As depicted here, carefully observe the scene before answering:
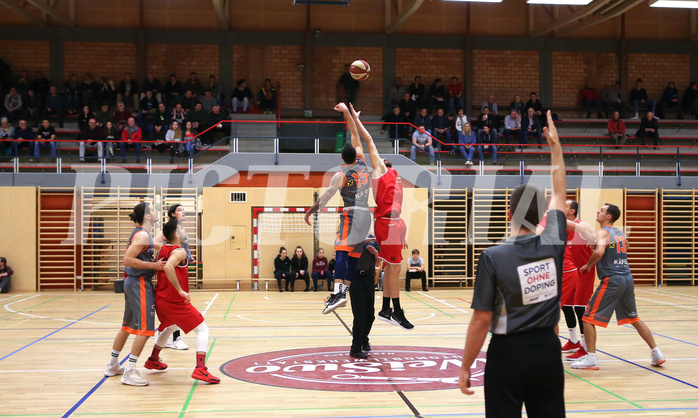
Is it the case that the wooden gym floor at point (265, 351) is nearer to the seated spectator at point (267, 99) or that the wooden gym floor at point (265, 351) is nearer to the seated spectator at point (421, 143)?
the seated spectator at point (421, 143)

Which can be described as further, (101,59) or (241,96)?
(101,59)

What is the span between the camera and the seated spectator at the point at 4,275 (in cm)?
1697

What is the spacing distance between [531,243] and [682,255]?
18577 mm

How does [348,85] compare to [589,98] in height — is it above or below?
above

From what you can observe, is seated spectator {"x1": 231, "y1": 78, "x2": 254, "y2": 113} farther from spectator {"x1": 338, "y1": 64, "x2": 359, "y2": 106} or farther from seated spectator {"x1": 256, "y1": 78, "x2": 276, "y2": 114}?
spectator {"x1": 338, "y1": 64, "x2": 359, "y2": 106}

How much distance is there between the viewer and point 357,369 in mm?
7586

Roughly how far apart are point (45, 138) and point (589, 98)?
64.8ft

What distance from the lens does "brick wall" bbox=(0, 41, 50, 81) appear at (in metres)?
23.0

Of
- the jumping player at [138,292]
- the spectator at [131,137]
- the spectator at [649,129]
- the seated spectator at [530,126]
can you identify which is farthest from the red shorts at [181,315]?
the spectator at [649,129]

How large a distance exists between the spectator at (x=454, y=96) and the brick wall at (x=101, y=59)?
11.8 meters

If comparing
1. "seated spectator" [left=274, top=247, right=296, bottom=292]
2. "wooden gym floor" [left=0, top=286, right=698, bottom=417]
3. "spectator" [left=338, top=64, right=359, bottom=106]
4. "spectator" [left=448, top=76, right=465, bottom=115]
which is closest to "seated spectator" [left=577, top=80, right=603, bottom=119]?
"spectator" [left=448, top=76, right=465, bottom=115]

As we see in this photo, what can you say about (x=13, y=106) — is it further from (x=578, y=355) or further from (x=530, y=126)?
(x=578, y=355)

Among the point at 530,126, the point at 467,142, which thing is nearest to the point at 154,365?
the point at 467,142

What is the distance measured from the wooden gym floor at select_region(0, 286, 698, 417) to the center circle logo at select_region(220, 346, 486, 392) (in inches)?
7.3
